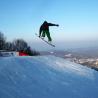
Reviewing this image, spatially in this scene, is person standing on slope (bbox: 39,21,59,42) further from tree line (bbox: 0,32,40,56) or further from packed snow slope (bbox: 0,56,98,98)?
tree line (bbox: 0,32,40,56)

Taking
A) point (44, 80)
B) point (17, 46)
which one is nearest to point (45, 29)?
point (44, 80)

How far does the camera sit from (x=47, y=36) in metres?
14.3

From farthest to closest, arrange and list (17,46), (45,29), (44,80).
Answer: (17,46) → (45,29) → (44,80)

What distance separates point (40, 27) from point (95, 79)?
173 inches

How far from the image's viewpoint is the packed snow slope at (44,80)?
814cm

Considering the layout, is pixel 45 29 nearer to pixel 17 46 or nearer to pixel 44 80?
pixel 44 80

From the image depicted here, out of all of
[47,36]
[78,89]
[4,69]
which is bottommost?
[78,89]

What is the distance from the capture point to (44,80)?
31.1ft

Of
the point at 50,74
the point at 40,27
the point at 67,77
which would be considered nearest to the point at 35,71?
the point at 50,74

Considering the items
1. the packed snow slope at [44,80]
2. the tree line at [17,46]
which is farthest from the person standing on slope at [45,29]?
the tree line at [17,46]

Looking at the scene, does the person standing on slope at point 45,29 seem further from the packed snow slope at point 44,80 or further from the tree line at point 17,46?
the tree line at point 17,46

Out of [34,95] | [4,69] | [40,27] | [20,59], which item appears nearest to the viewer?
[34,95]

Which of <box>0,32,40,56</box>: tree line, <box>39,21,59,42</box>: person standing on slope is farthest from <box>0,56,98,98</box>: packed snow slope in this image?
<box>0,32,40,56</box>: tree line

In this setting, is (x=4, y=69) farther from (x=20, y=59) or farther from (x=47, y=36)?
(x=47, y=36)
